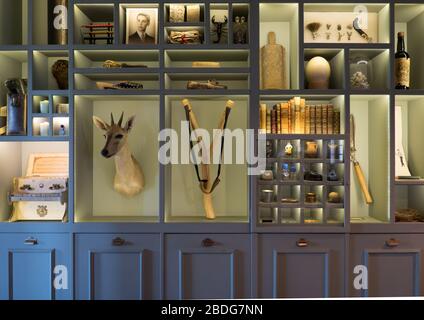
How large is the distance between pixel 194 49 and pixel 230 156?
0.88 m

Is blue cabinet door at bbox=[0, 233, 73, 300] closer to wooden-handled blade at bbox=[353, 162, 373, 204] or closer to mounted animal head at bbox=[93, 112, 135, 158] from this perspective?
mounted animal head at bbox=[93, 112, 135, 158]

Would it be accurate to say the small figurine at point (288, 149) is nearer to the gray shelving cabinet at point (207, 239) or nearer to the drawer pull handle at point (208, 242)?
the gray shelving cabinet at point (207, 239)

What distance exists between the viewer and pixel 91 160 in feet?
9.95

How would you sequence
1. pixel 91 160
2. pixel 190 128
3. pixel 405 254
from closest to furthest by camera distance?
pixel 405 254 < pixel 190 128 < pixel 91 160

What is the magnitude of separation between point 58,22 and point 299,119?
2002 mm

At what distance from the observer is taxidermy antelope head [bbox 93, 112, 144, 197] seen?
271 cm

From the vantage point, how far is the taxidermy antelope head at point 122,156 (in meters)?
2.71

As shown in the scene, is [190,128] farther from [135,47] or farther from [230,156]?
[135,47]

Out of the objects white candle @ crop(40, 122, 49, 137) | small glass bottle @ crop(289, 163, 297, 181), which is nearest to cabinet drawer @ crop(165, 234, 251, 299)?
small glass bottle @ crop(289, 163, 297, 181)

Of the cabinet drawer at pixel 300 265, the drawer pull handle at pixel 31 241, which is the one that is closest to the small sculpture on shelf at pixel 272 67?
the cabinet drawer at pixel 300 265

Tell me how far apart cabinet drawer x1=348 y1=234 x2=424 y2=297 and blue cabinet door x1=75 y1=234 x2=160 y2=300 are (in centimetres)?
148

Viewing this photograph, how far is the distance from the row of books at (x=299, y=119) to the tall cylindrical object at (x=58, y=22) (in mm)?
1627

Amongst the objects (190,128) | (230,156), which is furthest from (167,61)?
(230,156)

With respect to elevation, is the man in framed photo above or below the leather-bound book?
above
